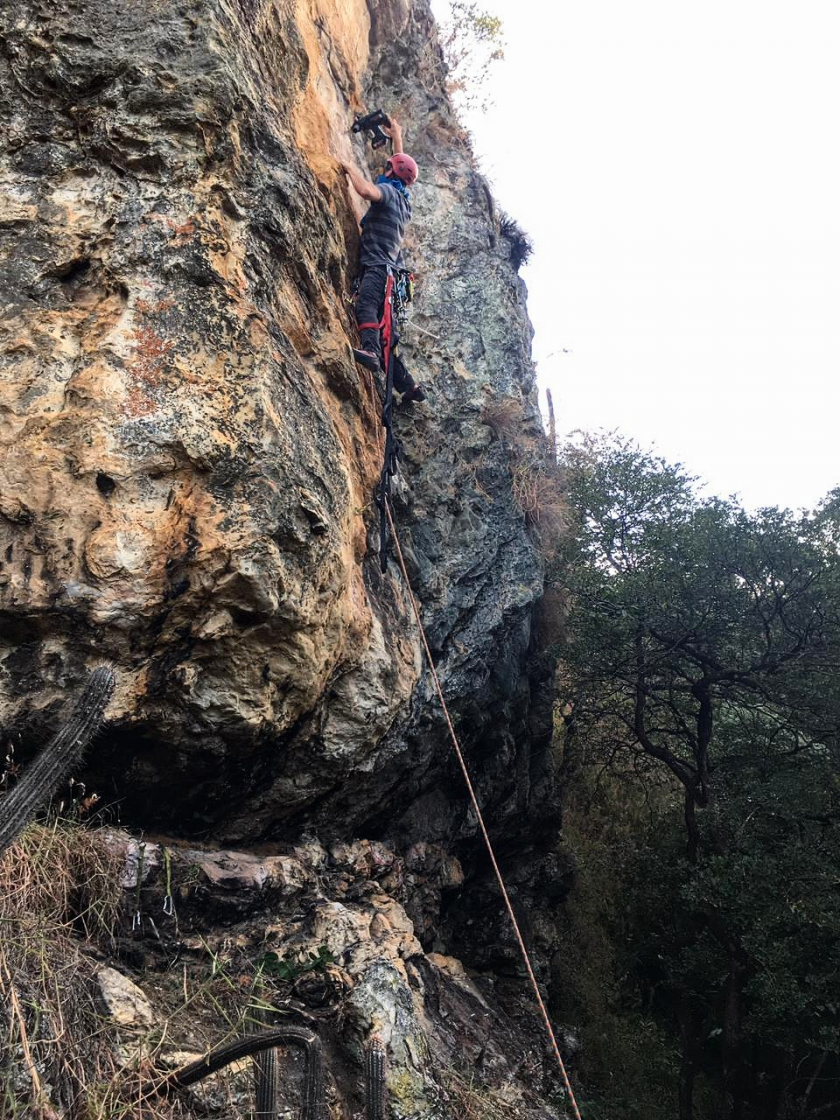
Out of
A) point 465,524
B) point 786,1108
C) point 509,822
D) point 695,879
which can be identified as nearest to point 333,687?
point 465,524

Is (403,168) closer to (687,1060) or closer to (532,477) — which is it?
(532,477)

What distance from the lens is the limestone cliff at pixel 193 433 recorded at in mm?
3887

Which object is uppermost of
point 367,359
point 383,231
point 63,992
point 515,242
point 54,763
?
point 515,242

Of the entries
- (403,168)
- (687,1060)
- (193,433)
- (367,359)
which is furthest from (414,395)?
(687,1060)

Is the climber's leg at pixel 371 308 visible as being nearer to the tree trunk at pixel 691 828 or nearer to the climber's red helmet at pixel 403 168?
the climber's red helmet at pixel 403 168

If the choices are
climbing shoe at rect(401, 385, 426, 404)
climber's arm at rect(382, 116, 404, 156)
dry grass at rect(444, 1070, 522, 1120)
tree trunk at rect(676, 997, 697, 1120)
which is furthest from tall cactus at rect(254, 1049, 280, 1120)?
tree trunk at rect(676, 997, 697, 1120)

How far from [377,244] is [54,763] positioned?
463 cm

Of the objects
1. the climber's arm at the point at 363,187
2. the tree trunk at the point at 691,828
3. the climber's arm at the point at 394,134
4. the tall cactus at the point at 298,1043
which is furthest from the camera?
the tree trunk at the point at 691,828

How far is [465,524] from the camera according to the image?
24.9ft

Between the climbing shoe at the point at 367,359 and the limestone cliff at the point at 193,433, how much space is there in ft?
0.37

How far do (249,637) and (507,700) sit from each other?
4452 mm

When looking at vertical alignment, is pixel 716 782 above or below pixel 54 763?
above

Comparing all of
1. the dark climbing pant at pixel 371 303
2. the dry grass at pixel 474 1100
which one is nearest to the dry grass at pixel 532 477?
the dark climbing pant at pixel 371 303

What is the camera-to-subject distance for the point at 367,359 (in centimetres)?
585
